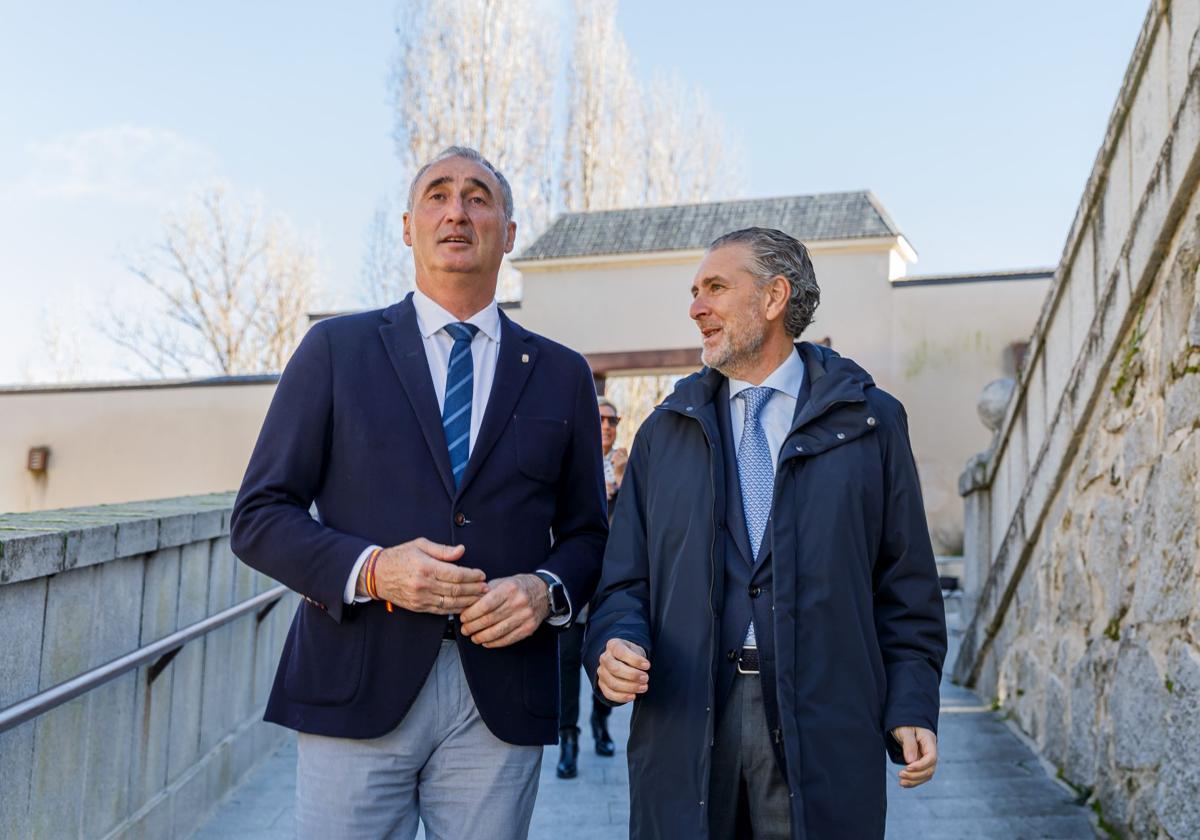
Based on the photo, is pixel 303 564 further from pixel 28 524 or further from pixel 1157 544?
pixel 1157 544

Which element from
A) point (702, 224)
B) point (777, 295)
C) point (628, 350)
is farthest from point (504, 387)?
point (702, 224)

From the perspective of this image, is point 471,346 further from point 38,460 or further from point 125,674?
point 38,460

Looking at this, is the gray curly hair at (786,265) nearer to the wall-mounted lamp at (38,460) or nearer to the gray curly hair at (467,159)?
the gray curly hair at (467,159)

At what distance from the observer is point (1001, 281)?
1417cm

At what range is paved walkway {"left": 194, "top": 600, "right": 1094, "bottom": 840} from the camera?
164 inches

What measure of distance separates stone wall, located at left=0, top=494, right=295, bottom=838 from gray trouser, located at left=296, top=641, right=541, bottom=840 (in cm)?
105

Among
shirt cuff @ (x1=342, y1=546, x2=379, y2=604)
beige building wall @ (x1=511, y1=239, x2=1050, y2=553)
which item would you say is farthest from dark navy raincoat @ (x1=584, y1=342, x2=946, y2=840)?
beige building wall @ (x1=511, y1=239, x2=1050, y2=553)

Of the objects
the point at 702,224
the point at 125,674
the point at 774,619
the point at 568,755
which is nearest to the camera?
the point at 774,619

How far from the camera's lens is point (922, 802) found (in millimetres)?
4590

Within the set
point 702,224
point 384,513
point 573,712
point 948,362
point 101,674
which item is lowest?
point 573,712

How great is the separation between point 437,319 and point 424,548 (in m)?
0.57

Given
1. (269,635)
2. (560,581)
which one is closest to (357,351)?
(560,581)

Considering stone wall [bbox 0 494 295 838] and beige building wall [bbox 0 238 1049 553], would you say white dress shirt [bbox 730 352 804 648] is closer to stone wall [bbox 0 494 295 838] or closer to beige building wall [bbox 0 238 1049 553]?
stone wall [bbox 0 494 295 838]

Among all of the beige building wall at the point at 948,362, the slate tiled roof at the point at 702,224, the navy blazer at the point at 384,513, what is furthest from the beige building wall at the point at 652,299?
the navy blazer at the point at 384,513
